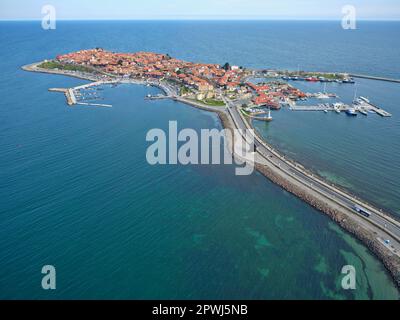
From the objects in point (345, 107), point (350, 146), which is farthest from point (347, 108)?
point (350, 146)

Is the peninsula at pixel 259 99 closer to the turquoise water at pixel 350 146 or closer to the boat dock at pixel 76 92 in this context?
the boat dock at pixel 76 92

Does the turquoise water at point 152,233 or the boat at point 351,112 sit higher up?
the boat at point 351,112

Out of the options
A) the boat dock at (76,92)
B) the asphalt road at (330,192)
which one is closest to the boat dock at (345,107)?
the asphalt road at (330,192)

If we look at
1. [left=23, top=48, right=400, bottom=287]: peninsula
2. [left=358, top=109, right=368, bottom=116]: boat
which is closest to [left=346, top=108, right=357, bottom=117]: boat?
[left=23, top=48, right=400, bottom=287]: peninsula

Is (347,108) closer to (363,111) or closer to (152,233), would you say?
(363,111)

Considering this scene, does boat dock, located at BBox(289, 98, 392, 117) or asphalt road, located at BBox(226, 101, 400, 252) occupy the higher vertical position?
boat dock, located at BBox(289, 98, 392, 117)

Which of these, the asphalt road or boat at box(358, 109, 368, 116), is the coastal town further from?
the asphalt road
